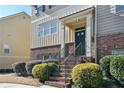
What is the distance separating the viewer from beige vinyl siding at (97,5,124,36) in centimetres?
1491

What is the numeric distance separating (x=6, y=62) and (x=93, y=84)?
20383 millimetres

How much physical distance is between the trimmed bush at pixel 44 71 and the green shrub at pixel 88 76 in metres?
3.11

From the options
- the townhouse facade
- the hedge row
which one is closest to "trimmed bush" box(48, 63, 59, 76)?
the townhouse facade

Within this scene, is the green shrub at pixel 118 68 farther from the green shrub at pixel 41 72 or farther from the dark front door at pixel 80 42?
the dark front door at pixel 80 42

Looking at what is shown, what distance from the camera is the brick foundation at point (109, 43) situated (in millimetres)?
14769

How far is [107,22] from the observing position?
15.7 metres

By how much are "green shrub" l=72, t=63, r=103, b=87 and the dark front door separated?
209 inches

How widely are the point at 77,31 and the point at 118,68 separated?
733 centimetres

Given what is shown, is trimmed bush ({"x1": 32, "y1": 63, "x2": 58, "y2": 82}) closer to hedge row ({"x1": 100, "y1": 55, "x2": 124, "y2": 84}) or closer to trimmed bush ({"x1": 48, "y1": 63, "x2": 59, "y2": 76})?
trimmed bush ({"x1": 48, "y1": 63, "x2": 59, "y2": 76})

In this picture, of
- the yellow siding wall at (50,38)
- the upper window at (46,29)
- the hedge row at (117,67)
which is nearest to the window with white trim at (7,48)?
the yellow siding wall at (50,38)
